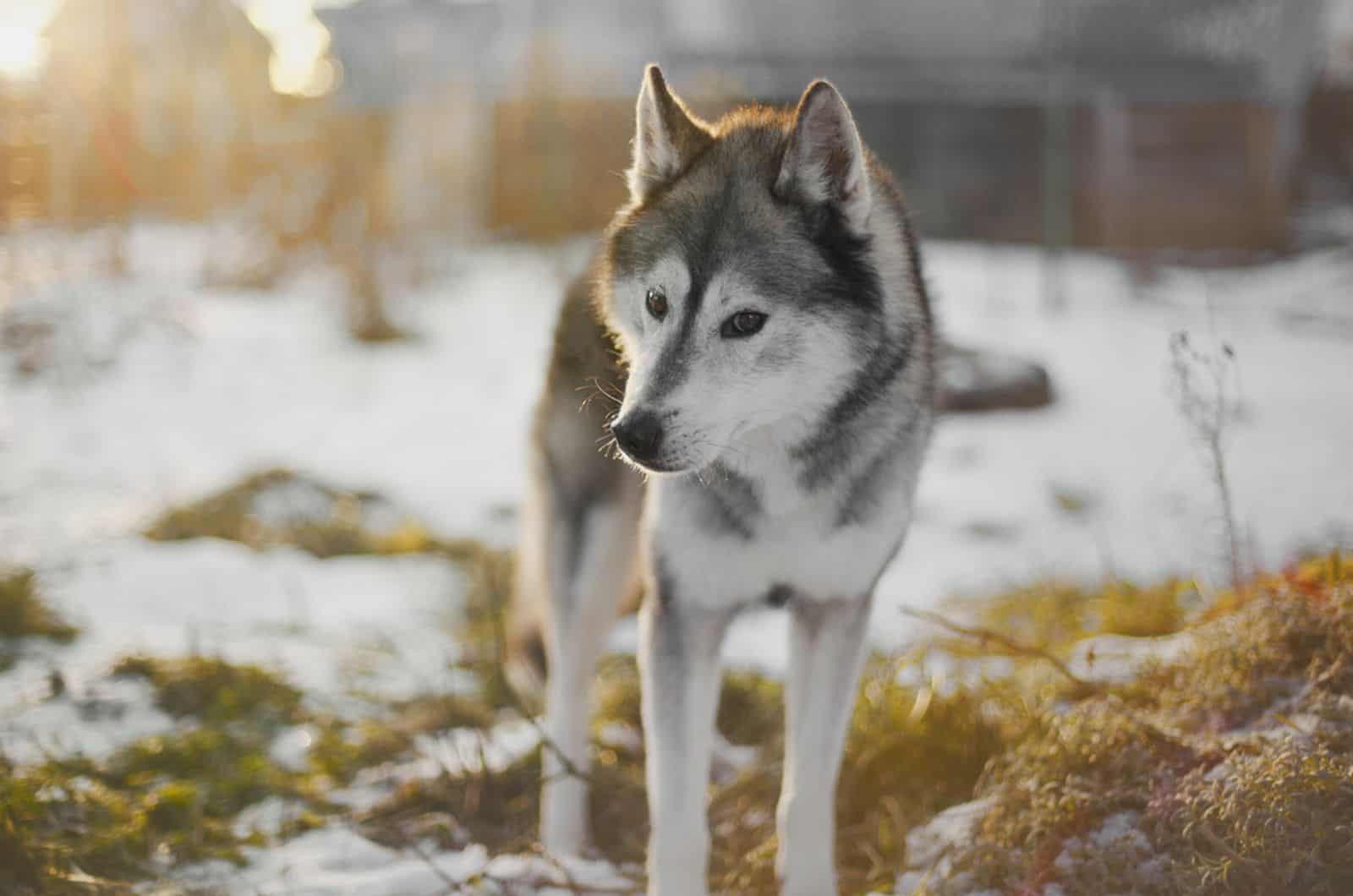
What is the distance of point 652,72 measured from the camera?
236 cm

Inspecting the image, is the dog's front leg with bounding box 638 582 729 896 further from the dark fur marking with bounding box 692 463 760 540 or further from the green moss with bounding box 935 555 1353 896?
the green moss with bounding box 935 555 1353 896

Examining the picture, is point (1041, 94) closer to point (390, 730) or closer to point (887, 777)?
point (887, 777)

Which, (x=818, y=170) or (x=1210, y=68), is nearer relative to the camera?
(x=818, y=170)

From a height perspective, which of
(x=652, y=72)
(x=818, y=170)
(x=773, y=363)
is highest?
(x=652, y=72)

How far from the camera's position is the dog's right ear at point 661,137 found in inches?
A: 95.2

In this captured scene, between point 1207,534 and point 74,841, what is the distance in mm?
4658

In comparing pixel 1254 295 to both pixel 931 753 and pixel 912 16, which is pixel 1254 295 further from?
pixel 931 753

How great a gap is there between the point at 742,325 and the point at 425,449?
5422mm

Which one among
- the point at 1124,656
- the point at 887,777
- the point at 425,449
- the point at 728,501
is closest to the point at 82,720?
the point at 728,501

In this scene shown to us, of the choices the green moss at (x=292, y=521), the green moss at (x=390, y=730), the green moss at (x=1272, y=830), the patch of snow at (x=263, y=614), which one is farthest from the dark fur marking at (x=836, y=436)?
the green moss at (x=292, y=521)

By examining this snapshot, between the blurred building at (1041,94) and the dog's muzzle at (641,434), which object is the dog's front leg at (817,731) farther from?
the blurred building at (1041,94)

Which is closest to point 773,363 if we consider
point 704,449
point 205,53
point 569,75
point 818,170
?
point 704,449

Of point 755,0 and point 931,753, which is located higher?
point 755,0

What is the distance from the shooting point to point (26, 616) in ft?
12.8
